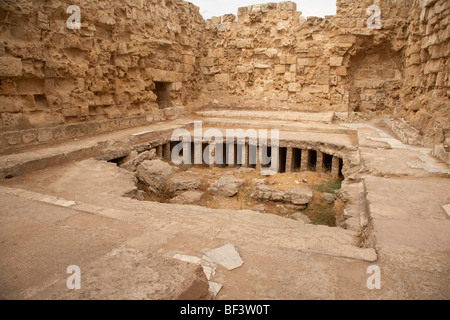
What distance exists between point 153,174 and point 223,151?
3.06 metres

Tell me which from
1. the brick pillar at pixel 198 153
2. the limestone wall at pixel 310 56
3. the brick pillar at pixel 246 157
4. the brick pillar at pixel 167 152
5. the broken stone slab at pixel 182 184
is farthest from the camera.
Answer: the limestone wall at pixel 310 56

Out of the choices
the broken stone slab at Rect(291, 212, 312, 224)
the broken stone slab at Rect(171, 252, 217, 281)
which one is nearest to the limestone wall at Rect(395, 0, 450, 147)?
the broken stone slab at Rect(291, 212, 312, 224)

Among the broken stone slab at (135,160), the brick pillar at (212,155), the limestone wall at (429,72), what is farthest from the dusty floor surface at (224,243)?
the brick pillar at (212,155)

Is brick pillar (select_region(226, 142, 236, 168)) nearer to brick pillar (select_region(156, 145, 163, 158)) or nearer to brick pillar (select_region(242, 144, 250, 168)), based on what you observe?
brick pillar (select_region(242, 144, 250, 168))

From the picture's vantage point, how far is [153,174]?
6.42 meters

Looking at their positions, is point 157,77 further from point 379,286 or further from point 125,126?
point 379,286

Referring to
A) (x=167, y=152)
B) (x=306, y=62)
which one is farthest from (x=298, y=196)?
(x=306, y=62)

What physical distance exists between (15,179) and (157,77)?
673cm

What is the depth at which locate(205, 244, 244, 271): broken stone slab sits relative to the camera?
2369 mm

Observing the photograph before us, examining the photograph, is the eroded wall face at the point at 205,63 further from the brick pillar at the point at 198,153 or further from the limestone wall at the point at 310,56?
the brick pillar at the point at 198,153

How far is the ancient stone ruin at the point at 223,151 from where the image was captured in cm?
217

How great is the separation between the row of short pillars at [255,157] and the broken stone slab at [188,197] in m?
2.71

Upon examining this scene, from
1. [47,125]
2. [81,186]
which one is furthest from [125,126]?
[81,186]

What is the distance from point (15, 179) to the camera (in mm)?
5148
